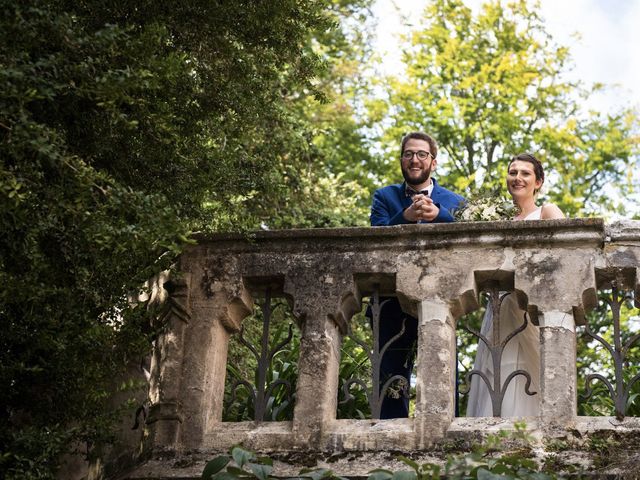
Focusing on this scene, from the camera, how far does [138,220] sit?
4.20m

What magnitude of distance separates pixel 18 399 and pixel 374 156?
517 inches

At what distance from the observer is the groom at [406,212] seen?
19.2 ft

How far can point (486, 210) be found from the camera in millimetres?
5840

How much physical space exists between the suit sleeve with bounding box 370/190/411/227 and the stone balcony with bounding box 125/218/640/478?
0.80 metres

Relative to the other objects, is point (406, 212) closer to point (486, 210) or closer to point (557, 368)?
point (486, 210)

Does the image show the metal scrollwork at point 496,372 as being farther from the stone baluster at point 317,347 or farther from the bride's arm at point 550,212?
the bride's arm at point 550,212

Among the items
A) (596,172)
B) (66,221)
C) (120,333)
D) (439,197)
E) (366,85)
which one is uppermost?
(366,85)

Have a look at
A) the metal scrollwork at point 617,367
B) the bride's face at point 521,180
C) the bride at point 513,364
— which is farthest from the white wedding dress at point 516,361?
the bride's face at point 521,180

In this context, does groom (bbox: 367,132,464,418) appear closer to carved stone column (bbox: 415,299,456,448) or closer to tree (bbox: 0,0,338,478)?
carved stone column (bbox: 415,299,456,448)

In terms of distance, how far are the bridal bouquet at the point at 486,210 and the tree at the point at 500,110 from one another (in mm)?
9564

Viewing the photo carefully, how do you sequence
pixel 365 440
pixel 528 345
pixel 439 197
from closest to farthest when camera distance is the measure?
pixel 365 440 < pixel 528 345 < pixel 439 197

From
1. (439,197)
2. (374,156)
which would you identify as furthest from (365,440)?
(374,156)

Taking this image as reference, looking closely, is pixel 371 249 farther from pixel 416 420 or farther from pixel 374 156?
pixel 374 156

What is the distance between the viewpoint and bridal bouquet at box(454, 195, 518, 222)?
19.1ft
